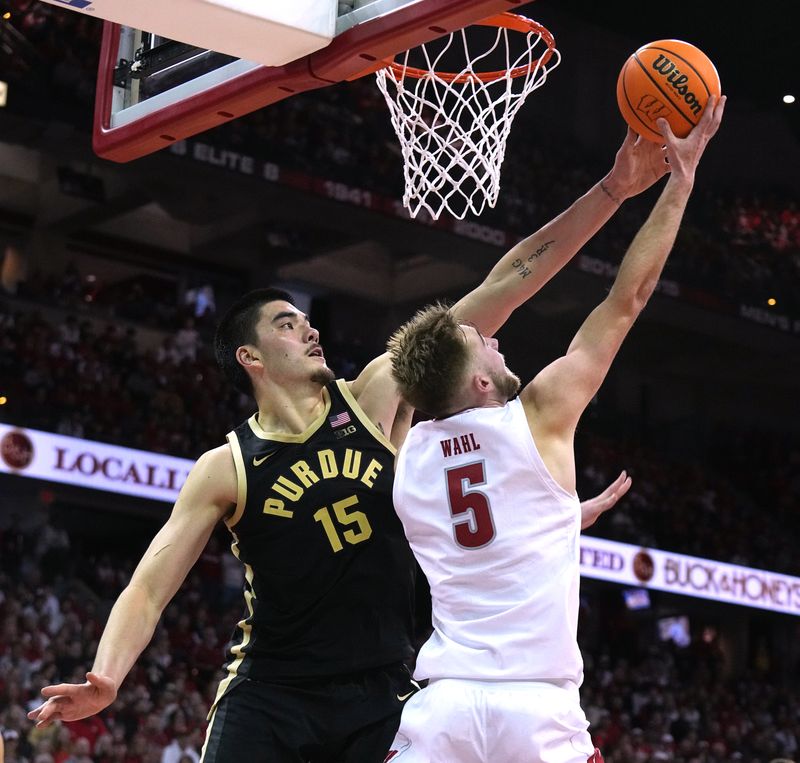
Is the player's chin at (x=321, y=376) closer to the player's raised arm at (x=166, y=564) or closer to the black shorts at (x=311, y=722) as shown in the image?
the player's raised arm at (x=166, y=564)

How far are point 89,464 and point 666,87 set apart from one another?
31.8 ft

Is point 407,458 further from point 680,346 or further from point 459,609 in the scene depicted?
point 680,346

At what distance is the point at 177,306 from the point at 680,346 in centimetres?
848

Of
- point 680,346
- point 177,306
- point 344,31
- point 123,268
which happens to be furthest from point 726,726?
point 344,31

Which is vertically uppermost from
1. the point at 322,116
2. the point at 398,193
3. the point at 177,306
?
the point at 322,116

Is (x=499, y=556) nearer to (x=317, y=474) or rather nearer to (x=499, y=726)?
(x=499, y=726)

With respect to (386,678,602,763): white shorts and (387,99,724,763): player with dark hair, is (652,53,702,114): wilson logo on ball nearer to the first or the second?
(387,99,724,763): player with dark hair

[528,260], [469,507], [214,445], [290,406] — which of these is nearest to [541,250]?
[528,260]

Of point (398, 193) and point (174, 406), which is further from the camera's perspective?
point (398, 193)

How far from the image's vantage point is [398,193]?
1648cm

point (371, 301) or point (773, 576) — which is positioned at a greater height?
point (371, 301)

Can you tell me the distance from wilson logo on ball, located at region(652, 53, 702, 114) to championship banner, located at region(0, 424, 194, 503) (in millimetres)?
9247

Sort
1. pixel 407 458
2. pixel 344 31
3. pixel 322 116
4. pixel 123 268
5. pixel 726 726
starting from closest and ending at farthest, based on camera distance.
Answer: pixel 407 458 < pixel 344 31 < pixel 726 726 < pixel 322 116 < pixel 123 268

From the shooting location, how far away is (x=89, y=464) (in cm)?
1221
